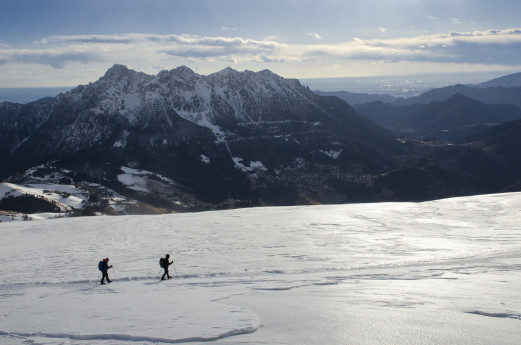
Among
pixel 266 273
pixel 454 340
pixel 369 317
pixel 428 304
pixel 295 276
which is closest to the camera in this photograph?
pixel 454 340

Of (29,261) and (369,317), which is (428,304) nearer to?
(369,317)

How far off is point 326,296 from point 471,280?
29.9 ft

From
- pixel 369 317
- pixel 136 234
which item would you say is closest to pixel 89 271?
pixel 136 234

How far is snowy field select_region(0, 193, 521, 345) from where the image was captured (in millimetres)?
14789

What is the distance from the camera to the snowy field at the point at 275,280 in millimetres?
14789

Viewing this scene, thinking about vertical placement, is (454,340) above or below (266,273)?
above

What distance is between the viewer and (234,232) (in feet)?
141

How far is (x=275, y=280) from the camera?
80.3 ft

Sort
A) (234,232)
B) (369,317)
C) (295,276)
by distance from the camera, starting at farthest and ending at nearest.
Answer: (234,232), (295,276), (369,317)

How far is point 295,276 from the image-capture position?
84.1 ft

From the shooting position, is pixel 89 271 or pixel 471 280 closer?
pixel 471 280

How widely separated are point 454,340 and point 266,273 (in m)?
15.4

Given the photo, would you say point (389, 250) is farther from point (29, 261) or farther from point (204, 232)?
point (29, 261)

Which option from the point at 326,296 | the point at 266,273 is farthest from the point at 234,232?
the point at 326,296
